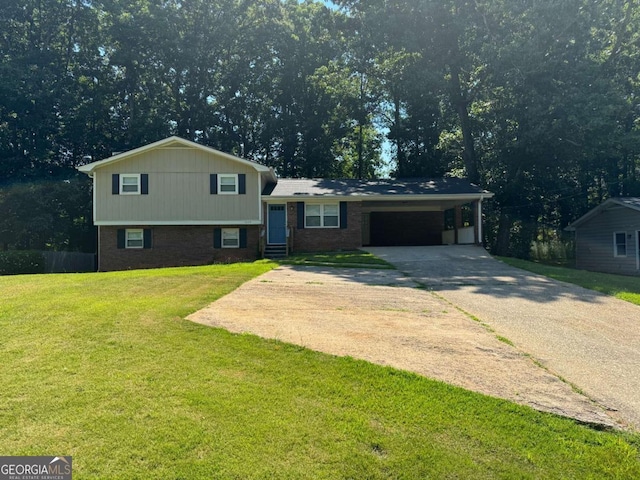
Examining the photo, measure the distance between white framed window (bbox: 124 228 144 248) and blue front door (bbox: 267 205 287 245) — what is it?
5.74 metres

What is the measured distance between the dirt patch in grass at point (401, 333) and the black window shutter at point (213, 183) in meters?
11.1

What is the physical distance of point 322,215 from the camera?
20.8 metres

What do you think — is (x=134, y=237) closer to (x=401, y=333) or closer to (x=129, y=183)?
(x=129, y=183)

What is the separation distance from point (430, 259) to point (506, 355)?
37.4 feet

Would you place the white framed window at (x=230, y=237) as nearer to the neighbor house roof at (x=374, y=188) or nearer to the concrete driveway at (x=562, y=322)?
the neighbor house roof at (x=374, y=188)

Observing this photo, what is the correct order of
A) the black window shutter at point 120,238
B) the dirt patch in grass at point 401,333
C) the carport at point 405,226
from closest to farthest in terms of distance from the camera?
the dirt patch in grass at point 401,333, the black window shutter at point 120,238, the carport at point 405,226

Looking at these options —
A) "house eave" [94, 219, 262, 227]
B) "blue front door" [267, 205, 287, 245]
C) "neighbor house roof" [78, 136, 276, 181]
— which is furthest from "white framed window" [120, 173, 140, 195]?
"blue front door" [267, 205, 287, 245]

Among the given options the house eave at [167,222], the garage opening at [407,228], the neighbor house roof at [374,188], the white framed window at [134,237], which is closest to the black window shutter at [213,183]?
the house eave at [167,222]

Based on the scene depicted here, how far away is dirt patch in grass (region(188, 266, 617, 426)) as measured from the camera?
4.44 m

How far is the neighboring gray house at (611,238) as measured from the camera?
2041 centimetres

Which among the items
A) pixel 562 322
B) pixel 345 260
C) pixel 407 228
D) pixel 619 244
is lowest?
pixel 562 322

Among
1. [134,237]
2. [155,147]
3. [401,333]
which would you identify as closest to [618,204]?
[401,333]

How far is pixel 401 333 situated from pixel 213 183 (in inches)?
631

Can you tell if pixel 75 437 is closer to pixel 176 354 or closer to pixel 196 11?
pixel 176 354
